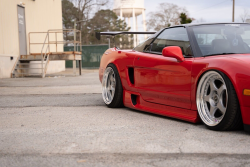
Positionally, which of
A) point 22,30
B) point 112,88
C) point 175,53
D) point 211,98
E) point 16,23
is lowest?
point 112,88

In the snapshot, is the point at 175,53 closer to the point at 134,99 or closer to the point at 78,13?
the point at 134,99

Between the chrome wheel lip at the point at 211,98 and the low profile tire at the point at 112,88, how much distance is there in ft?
6.24

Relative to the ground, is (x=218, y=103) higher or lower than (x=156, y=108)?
higher

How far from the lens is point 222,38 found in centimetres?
463

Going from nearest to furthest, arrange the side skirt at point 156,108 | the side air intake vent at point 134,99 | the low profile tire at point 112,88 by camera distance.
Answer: the side skirt at point 156,108, the side air intake vent at point 134,99, the low profile tire at point 112,88

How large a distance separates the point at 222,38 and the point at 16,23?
15.4 metres

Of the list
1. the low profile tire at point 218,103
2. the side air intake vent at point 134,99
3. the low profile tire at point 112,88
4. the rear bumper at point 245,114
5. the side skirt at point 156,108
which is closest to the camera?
the rear bumper at point 245,114

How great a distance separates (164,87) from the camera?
4844 mm

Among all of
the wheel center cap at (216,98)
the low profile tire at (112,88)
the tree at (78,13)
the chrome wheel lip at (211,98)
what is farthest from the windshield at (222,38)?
the tree at (78,13)

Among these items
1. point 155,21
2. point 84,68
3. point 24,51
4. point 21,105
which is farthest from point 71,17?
point 21,105

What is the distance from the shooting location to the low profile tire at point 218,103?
3.79 meters

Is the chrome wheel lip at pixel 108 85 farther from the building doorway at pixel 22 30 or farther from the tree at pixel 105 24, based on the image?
the tree at pixel 105 24

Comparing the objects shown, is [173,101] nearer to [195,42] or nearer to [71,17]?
[195,42]

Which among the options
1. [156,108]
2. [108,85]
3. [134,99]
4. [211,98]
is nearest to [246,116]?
[211,98]
